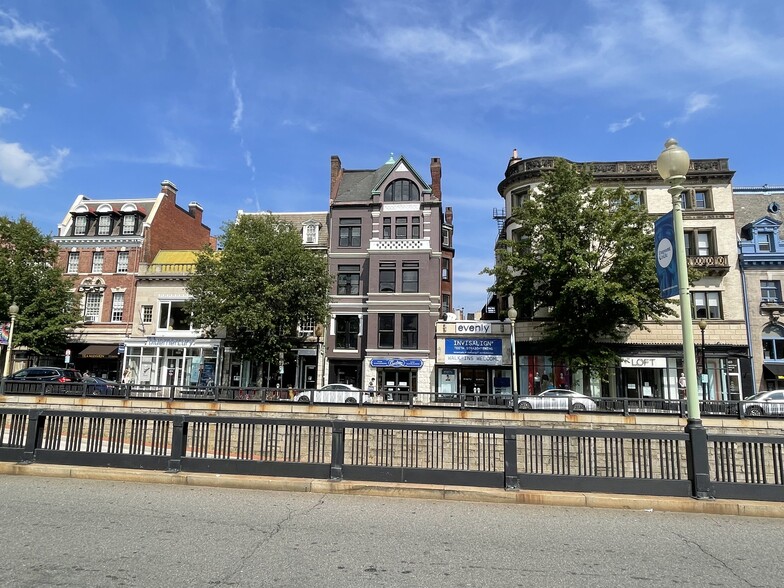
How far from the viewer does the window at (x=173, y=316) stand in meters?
38.2

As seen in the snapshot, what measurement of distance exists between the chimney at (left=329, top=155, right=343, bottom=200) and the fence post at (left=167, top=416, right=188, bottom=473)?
3092cm

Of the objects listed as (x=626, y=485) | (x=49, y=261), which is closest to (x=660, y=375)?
(x=626, y=485)

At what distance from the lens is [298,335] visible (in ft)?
115

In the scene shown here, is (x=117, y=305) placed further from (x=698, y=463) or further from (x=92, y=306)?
(x=698, y=463)

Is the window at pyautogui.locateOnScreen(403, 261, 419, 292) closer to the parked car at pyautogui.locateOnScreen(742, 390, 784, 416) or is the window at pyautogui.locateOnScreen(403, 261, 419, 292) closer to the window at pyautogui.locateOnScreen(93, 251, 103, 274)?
the parked car at pyautogui.locateOnScreen(742, 390, 784, 416)

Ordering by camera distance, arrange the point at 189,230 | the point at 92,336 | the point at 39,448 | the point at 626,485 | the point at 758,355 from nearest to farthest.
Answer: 1. the point at 626,485
2. the point at 39,448
3. the point at 758,355
4. the point at 92,336
5. the point at 189,230

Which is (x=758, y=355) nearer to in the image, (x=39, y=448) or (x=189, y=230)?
(x=39, y=448)

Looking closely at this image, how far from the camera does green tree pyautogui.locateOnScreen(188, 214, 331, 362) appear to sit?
101ft

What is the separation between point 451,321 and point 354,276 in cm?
765

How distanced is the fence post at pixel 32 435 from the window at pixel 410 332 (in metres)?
25.5

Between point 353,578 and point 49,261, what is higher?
point 49,261

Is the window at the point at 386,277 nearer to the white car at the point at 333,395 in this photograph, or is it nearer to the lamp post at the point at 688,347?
the white car at the point at 333,395

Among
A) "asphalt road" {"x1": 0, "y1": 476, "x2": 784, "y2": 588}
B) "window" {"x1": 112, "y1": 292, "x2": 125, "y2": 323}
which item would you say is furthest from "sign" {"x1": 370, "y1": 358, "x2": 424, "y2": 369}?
"asphalt road" {"x1": 0, "y1": 476, "x2": 784, "y2": 588}

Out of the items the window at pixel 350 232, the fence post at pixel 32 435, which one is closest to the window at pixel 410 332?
the window at pixel 350 232
